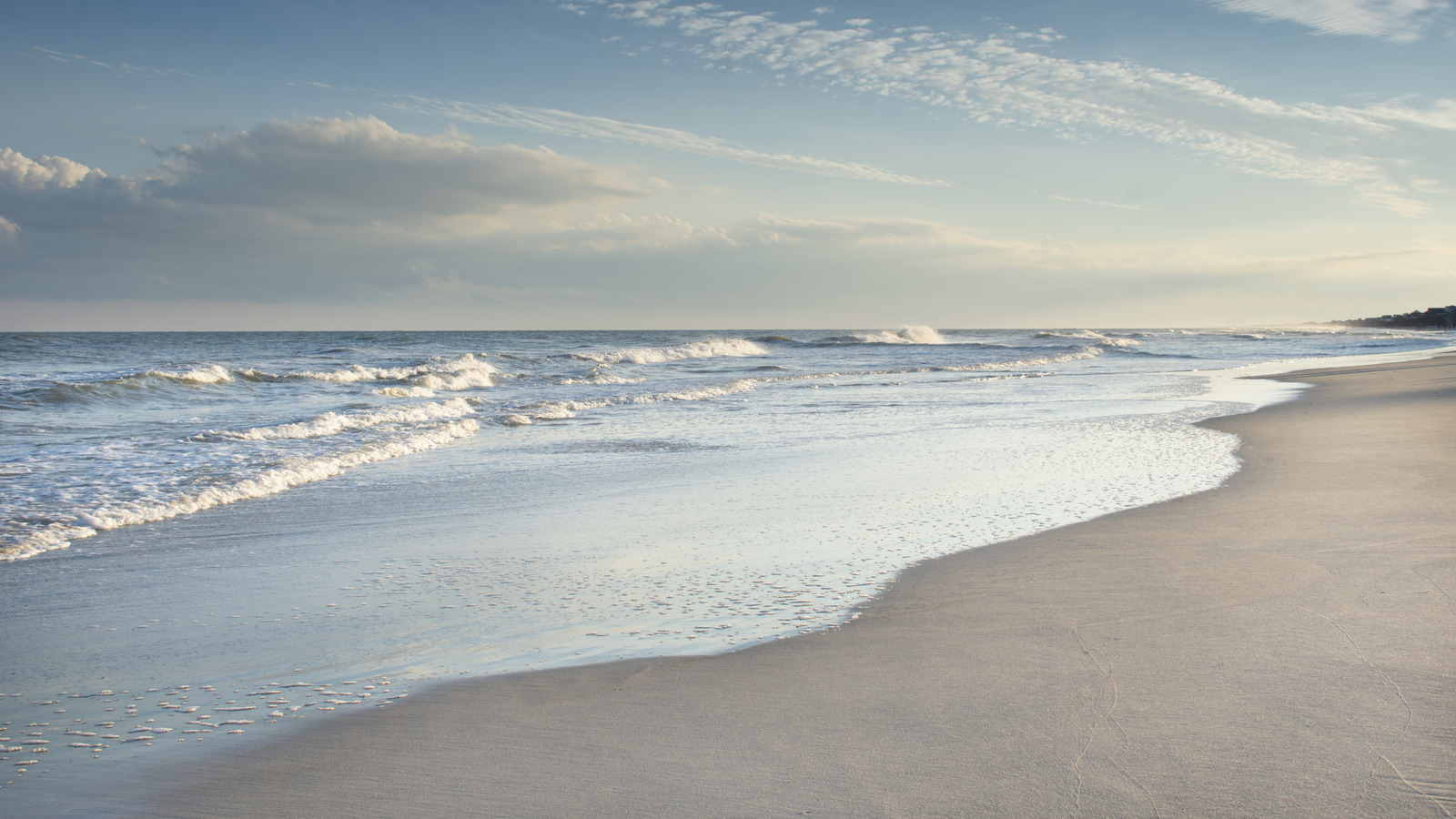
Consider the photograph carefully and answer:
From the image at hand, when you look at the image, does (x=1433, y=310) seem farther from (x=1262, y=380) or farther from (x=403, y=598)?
(x=403, y=598)

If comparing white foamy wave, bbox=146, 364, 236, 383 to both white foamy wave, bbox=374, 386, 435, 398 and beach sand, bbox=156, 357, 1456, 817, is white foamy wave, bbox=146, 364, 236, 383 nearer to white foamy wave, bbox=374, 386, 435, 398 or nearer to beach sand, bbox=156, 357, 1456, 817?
white foamy wave, bbox=374, 386, 435, 398

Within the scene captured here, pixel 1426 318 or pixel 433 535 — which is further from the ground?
pixel 1426 318

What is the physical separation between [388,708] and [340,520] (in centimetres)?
344

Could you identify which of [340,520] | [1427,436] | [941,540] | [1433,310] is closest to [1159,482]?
[941,540]

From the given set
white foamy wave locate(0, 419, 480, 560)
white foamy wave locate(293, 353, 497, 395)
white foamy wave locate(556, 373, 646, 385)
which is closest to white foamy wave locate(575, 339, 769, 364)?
white foamy wave locate(293, 353, 497, 395)

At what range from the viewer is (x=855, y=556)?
14.5 ft

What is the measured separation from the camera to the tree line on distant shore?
2886 inches

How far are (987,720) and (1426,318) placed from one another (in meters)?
101

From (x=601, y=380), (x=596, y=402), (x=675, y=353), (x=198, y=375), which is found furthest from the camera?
(x=675, y=353)

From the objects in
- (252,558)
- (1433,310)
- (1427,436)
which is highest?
(1433,310)

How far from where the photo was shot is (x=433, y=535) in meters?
5.13

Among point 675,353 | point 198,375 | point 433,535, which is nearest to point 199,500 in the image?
point 433,535

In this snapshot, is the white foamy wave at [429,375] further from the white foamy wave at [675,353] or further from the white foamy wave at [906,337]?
the white foamy wave at [906,337]

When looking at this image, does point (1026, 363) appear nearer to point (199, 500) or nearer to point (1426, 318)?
point (199, 500)
